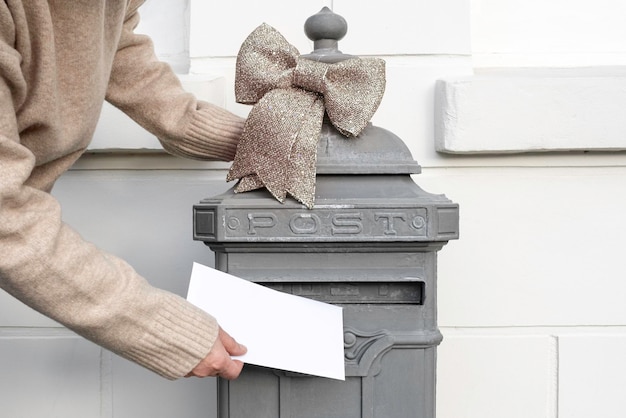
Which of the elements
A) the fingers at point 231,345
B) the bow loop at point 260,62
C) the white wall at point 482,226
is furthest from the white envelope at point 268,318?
the white wall at point 482,226

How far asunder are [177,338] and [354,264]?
1.18 feet

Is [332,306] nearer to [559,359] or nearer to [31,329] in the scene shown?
[559,359]

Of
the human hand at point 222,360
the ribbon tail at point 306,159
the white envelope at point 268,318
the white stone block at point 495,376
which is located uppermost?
the ribbon tail at point 306,159

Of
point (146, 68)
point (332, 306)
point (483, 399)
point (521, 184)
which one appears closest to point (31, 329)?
point (146, 68)

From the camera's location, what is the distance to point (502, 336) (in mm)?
2203

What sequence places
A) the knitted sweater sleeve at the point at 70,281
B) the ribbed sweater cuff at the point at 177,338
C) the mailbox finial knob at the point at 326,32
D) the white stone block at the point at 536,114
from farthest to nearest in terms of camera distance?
the white stone block at the point at 536,114 → the mailbox finial knob at the point at 326,32 → the ribbed sweater cuff at the point at 177,338 → the knitted sweater sleeve at the point at 70,281

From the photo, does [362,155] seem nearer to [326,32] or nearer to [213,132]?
[326,32]

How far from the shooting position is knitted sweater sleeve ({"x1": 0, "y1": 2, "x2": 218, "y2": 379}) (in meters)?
1.32

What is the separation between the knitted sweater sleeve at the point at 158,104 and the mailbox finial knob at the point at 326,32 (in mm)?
275

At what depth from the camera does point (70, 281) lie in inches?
53.8

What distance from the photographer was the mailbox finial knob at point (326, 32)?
1.69m

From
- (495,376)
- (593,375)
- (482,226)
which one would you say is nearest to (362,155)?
(482,226)

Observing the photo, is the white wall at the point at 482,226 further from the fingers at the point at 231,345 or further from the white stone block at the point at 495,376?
the fingers at the point at 231,345

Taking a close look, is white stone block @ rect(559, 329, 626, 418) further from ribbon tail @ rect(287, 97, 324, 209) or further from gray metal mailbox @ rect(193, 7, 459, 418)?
ribbon tail @ rect(287, 97, 324, 209)
